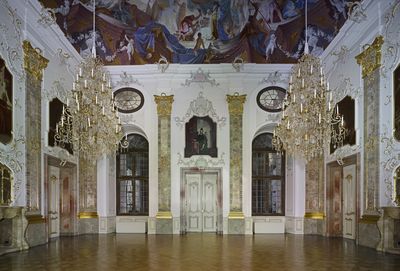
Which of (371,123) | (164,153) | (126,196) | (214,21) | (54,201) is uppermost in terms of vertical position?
(214,21)

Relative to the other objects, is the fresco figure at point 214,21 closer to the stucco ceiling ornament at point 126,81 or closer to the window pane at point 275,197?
the stucco ceiling ornament at point 126,81

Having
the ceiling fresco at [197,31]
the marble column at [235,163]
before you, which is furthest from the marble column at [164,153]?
the marble column at [235,163]

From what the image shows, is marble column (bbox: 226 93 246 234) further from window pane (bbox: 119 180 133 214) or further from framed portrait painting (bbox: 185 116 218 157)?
window pane (bbox: 119 180 133 214)

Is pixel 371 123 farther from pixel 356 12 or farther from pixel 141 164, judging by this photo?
pixel 141 164

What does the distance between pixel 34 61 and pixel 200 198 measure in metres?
8.60

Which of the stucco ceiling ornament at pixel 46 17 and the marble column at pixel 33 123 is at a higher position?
the stucco ceiling ornament at pixel 46 17

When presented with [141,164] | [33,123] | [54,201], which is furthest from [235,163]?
[33,123]

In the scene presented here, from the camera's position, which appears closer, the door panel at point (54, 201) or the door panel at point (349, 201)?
the door panel at point (349, 201)

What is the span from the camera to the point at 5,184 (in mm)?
11094

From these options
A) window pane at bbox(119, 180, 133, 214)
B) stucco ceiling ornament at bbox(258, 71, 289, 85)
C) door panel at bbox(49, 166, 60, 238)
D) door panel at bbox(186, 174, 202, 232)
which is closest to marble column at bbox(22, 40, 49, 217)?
door panel at bbox(49, 166, 60, 238)

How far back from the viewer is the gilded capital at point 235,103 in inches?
704

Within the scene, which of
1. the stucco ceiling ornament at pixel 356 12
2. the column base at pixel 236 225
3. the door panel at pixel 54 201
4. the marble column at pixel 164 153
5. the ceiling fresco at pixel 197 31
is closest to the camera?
the stucco ceiling ornament at pixel 356 12

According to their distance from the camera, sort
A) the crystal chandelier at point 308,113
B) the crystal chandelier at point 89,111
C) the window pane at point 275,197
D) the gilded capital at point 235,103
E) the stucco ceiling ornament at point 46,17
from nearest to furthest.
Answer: the crystal chandelier at point 308,113 → the crystal chandelier at point 89,111 → the stucco ceiling ornament at point 46,17 → the gilded capital at point 235,103 → the window pane at point 275,197

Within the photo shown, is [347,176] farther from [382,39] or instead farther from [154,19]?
[154,19]
